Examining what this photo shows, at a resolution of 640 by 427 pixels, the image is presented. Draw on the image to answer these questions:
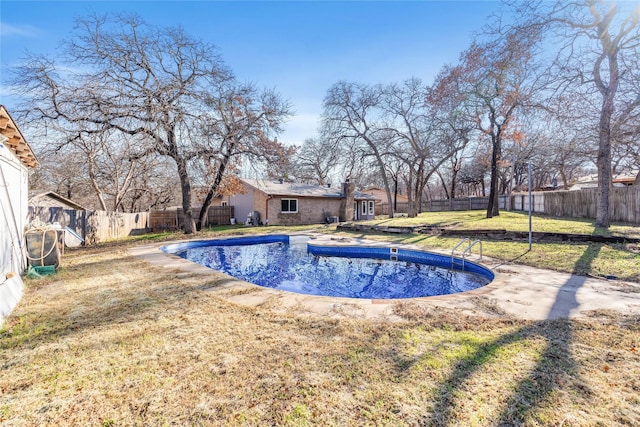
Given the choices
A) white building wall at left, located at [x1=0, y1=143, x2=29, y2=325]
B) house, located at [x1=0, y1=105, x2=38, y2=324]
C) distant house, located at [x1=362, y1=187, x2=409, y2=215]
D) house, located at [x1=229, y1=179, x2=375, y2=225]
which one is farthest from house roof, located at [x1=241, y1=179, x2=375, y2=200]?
white building wall at left, located at [x1=0, y1=143, x2=29, y2=325]

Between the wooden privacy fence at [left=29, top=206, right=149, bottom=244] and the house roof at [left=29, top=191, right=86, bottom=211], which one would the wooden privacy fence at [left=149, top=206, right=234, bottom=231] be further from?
the house roof at [left=29, top=191, right=86, bottom=211]

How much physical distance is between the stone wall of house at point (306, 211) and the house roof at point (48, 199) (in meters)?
10.4

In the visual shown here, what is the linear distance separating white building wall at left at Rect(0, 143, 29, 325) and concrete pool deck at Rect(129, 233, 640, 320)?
2.83 meters

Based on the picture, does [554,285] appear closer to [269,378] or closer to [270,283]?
[269,378]

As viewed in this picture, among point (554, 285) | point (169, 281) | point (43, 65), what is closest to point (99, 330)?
point (169, 281)

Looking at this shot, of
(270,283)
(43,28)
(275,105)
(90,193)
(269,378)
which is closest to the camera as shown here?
(269,378)

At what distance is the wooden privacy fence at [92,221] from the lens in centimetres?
1079

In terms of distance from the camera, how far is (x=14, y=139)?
217 inches

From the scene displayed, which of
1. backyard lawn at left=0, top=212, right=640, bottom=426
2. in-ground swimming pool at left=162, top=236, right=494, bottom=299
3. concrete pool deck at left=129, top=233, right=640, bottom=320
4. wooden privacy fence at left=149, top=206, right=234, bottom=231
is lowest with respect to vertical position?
in-ground swimming pool at left=162, top=236, right=494, bottom=299

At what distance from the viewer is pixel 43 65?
394 inches

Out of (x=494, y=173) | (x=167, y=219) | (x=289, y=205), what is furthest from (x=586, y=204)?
(x=167, y=219)

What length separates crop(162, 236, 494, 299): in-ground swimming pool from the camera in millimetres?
6758

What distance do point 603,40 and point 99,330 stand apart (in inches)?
605

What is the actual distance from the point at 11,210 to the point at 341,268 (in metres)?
7.68
